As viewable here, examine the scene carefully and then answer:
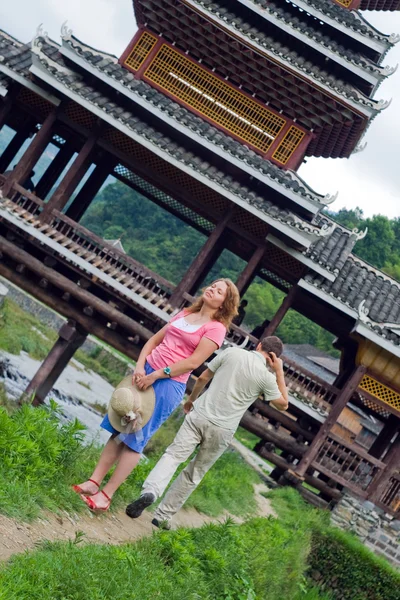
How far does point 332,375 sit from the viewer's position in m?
48.9

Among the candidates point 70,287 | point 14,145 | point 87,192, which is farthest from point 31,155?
point 14,145

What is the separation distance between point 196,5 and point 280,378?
11.0 meters

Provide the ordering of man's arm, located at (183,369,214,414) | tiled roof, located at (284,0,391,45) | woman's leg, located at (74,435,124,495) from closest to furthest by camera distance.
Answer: woman's leg, located at (74,435,124,495) < man's arm, located at (183,369,214,414) < tiled roof, located at (284,0,391,45)

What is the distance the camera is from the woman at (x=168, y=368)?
626 centimetres

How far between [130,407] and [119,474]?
24.4 inches

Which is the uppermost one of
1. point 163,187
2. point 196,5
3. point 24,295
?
point 196,5

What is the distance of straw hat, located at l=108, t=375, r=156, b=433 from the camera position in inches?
239

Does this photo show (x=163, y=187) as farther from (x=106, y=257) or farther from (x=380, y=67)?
(x=380, y=67)

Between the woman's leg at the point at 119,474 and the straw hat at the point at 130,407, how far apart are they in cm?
24

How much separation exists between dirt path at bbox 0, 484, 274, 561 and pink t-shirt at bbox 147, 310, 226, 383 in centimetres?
132

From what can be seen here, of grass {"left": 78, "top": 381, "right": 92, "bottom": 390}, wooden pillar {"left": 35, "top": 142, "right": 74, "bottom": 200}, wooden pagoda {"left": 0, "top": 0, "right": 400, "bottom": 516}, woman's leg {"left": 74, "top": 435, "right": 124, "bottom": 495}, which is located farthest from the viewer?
grass {"left": 78, "top": 381, "right": 92, "bottom": 390}

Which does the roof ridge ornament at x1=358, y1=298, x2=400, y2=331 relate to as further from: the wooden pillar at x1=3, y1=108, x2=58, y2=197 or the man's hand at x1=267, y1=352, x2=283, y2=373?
the man's hand at x1=267, y1=352, x2=283, y2=373

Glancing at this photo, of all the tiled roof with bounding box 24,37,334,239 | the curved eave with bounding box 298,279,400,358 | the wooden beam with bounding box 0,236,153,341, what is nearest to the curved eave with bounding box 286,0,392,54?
the tiled roof with bounding box 24,37,334,239

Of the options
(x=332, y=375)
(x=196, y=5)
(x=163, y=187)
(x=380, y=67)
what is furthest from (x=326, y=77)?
(x=332, y=375)
